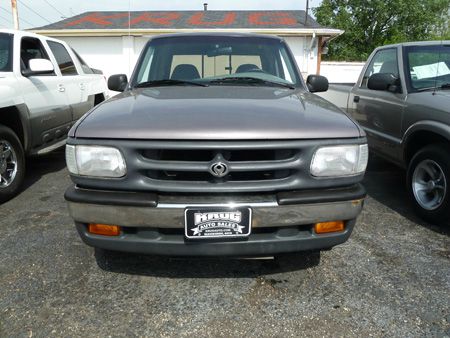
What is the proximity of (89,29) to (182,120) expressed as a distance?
1616 centimetres

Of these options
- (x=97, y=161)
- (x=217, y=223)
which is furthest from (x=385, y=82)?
(x=97, y=161)

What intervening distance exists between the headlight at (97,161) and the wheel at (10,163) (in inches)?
89.2

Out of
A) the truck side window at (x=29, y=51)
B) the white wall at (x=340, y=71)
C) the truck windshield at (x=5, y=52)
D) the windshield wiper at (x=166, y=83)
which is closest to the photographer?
the windshield wiper at (x=166, y=83)

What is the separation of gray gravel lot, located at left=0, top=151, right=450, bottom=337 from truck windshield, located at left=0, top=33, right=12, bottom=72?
75.4 inches

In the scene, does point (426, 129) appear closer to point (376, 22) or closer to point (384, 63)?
point (384, 63)

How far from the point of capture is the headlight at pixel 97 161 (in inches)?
81.0

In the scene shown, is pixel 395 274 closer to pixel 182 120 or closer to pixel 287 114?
pixel 287 114

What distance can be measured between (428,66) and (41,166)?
16.6 feet

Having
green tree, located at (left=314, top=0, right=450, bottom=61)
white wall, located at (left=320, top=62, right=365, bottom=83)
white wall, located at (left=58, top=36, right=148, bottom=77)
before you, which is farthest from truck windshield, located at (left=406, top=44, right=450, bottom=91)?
green tree, located at (left=314, top=0, right=450, bottom=61)

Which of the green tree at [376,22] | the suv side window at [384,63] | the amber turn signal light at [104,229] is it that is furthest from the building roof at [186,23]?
the green tree at [376,22]

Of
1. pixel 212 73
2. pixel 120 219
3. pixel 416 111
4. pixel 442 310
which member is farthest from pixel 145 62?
pixel 442 310

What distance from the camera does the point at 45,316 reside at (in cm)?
219

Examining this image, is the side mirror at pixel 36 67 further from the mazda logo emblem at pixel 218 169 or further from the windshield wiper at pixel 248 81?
the mazda logo emblem at pixel 218 169

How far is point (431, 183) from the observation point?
3.56 m
